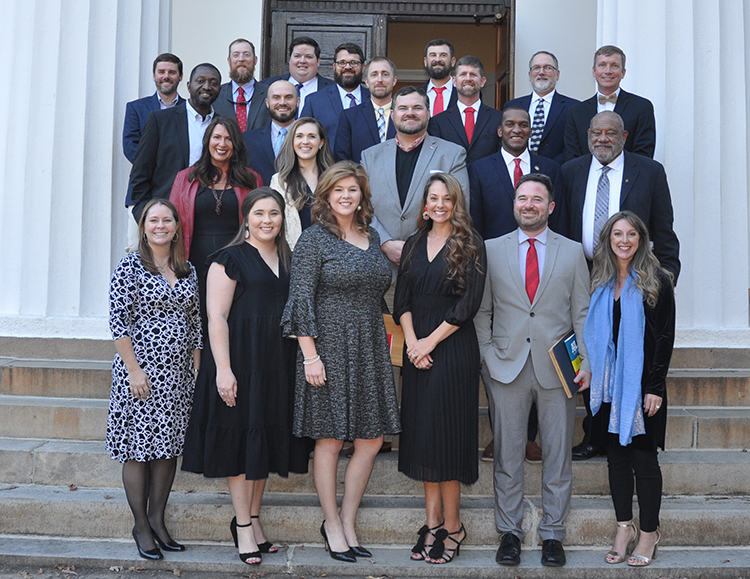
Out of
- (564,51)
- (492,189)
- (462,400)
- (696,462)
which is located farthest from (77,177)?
(564,51)

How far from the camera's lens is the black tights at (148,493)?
12.7 ft

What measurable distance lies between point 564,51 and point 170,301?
20.5 ft

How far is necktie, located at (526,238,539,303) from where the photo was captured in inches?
159

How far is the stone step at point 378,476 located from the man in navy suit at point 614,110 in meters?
2.11

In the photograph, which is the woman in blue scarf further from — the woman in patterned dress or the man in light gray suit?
the woman in patterned dress

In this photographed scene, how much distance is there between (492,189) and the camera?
472 cm

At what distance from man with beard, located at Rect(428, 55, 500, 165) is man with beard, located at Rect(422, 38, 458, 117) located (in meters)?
0.33

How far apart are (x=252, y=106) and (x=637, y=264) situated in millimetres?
3135

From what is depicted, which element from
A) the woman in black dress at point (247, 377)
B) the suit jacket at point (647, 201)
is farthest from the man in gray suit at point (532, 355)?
the woman in black dress at point (247, 377)

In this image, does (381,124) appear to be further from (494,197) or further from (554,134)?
(554,134)

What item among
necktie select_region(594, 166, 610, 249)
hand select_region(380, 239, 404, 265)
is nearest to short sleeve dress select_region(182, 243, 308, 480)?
hand select_region(380, 239, 404, 265)

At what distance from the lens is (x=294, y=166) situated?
4.50 m

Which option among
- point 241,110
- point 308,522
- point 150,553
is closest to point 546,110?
point 241,110

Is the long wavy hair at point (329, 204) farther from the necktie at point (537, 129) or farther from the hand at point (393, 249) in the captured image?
the necktie at point (537, 129)
